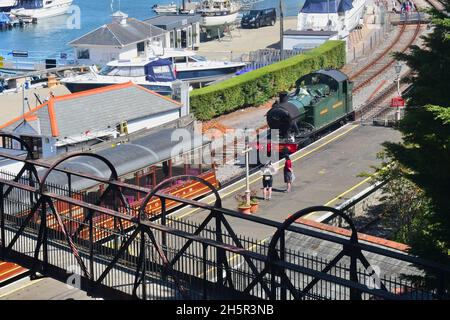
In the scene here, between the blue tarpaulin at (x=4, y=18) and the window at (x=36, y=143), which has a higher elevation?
the window at (x=36, y=143)

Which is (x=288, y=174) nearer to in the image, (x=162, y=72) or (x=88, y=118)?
(x=88, y=118)

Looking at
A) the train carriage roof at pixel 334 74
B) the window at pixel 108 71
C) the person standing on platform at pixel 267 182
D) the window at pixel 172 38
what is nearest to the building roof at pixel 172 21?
the window at pixel 172 38

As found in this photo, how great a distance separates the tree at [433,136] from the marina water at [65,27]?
2376 inches

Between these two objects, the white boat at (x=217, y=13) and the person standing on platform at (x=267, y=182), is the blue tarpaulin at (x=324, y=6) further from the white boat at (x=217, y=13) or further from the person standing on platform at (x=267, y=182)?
the person standing on platform at (x=267, y=182)

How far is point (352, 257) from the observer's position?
42.7 ft

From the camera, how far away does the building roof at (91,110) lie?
30.0m

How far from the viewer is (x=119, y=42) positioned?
49.7m

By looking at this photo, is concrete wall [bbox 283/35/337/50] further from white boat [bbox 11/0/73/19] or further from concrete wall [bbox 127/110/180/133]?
white boat [bbox 11/0/73/19]

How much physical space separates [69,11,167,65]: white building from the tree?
36876 mm

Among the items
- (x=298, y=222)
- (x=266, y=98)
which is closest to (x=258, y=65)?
(x=266, y=98)

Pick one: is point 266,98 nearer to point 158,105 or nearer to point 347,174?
point 158,105

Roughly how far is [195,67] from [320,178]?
20144 mm

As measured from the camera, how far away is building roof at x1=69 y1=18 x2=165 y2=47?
50.2 meters
